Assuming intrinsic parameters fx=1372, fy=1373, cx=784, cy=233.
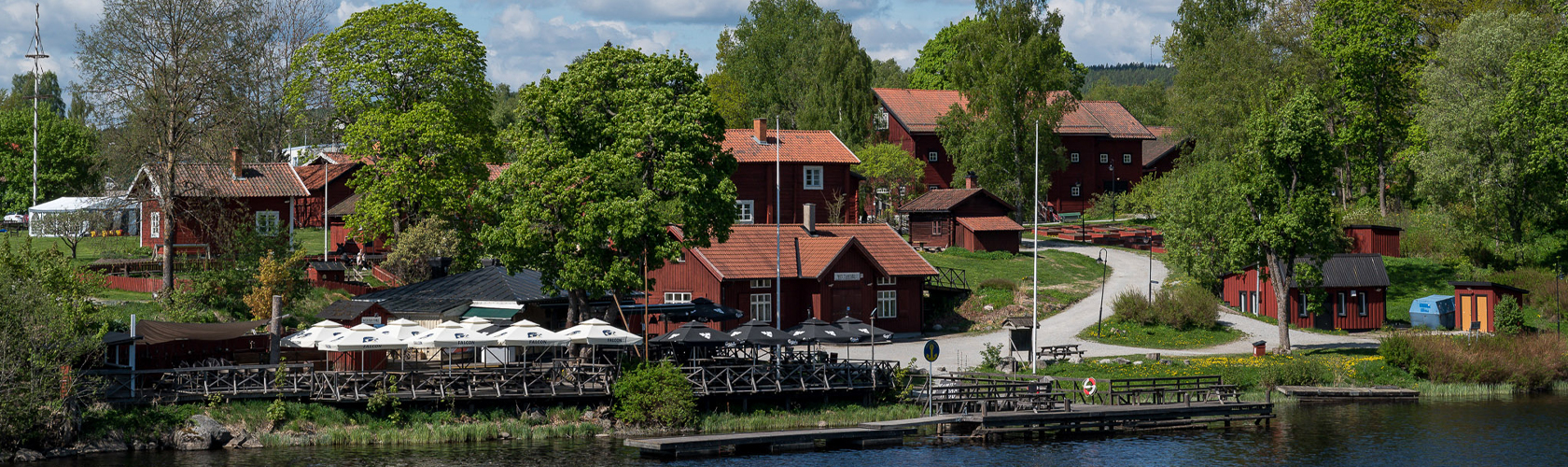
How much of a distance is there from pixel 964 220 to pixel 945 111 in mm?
21426

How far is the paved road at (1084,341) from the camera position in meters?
49.0

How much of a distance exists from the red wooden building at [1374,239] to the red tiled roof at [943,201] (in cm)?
1658

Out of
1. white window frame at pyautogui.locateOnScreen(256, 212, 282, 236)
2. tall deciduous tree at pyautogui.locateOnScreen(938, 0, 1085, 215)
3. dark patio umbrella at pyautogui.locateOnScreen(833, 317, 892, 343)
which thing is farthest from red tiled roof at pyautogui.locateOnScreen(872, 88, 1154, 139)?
dark patio umbrella at pyautogui.locateOnScreen(833, 317, 892, 343)

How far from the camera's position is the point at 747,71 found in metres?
101

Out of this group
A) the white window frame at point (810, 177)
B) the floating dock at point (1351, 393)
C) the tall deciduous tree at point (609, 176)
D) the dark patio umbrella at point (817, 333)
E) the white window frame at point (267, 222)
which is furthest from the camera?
the white window frame at point (810, 177)

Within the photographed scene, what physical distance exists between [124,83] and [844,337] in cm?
2673

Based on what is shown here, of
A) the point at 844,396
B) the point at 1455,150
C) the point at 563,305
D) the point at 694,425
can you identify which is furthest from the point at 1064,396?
the point at 1455,150

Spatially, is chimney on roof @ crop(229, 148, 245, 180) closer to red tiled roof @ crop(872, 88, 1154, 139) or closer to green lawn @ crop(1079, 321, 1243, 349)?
green lawn @ crop(1079, 321, 1243, 349)

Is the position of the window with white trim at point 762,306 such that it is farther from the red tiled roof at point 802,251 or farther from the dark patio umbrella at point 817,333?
the dark patio umbrella at point 817,333

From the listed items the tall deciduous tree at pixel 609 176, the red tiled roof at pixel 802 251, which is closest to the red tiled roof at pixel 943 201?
the red tiled roof at pixel 802 251

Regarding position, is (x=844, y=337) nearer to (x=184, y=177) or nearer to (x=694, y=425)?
(x=694, y=425)

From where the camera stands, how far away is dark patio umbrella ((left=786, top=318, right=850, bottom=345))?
39594 mm

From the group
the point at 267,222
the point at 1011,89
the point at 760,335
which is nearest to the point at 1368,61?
the point at 1011,89

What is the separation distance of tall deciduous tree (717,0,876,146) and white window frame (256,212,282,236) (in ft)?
116
